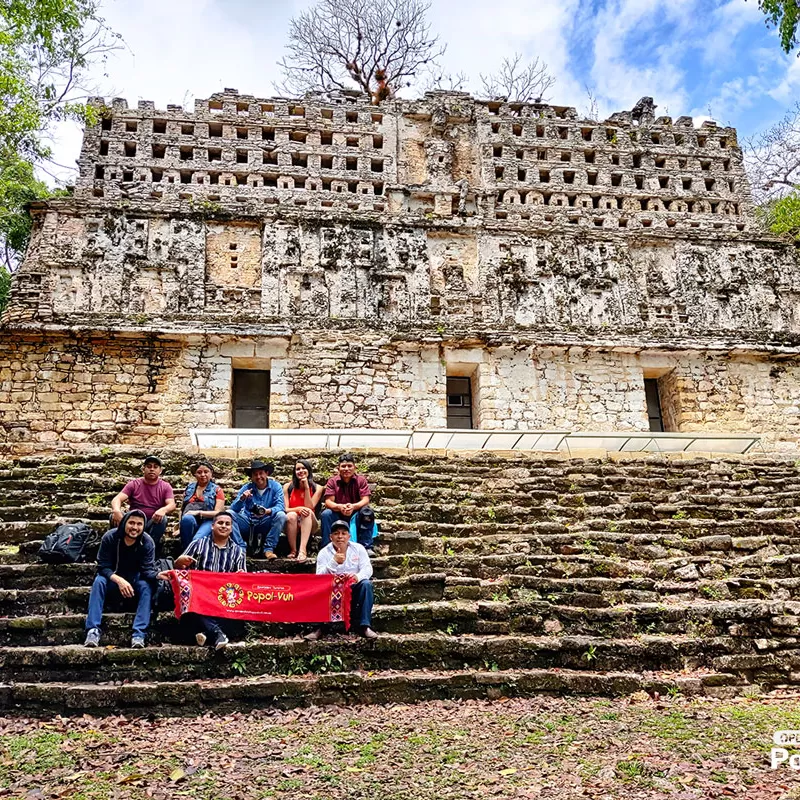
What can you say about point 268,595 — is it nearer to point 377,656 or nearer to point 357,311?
point 377,656

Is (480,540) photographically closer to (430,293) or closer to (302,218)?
(430,293)

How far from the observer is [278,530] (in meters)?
7.62

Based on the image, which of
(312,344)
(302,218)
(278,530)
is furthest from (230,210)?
(278,530)

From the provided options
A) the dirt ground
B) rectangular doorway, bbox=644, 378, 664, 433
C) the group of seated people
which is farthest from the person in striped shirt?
rectangular doorway, bbox=644, 378, 664, 433

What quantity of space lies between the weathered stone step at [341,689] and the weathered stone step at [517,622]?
49 cm

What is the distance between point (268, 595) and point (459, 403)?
8987 mm

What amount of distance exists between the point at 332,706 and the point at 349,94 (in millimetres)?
21872

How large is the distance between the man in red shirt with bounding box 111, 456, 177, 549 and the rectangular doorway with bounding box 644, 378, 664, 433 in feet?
34.9

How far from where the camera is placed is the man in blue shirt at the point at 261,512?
25.0 ft

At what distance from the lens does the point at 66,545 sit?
→ 7203 millimetres

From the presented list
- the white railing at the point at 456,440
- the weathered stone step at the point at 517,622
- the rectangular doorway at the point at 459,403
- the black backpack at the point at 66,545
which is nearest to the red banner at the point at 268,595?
the weathered stone step at the point at 517,622

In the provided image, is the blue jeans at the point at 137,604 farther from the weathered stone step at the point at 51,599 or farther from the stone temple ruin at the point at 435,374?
the weathered stone step at the point at 51,599

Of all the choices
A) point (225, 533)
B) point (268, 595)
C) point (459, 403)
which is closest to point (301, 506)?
point (225, 533)

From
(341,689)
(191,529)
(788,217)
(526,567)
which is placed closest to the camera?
(341,689)
